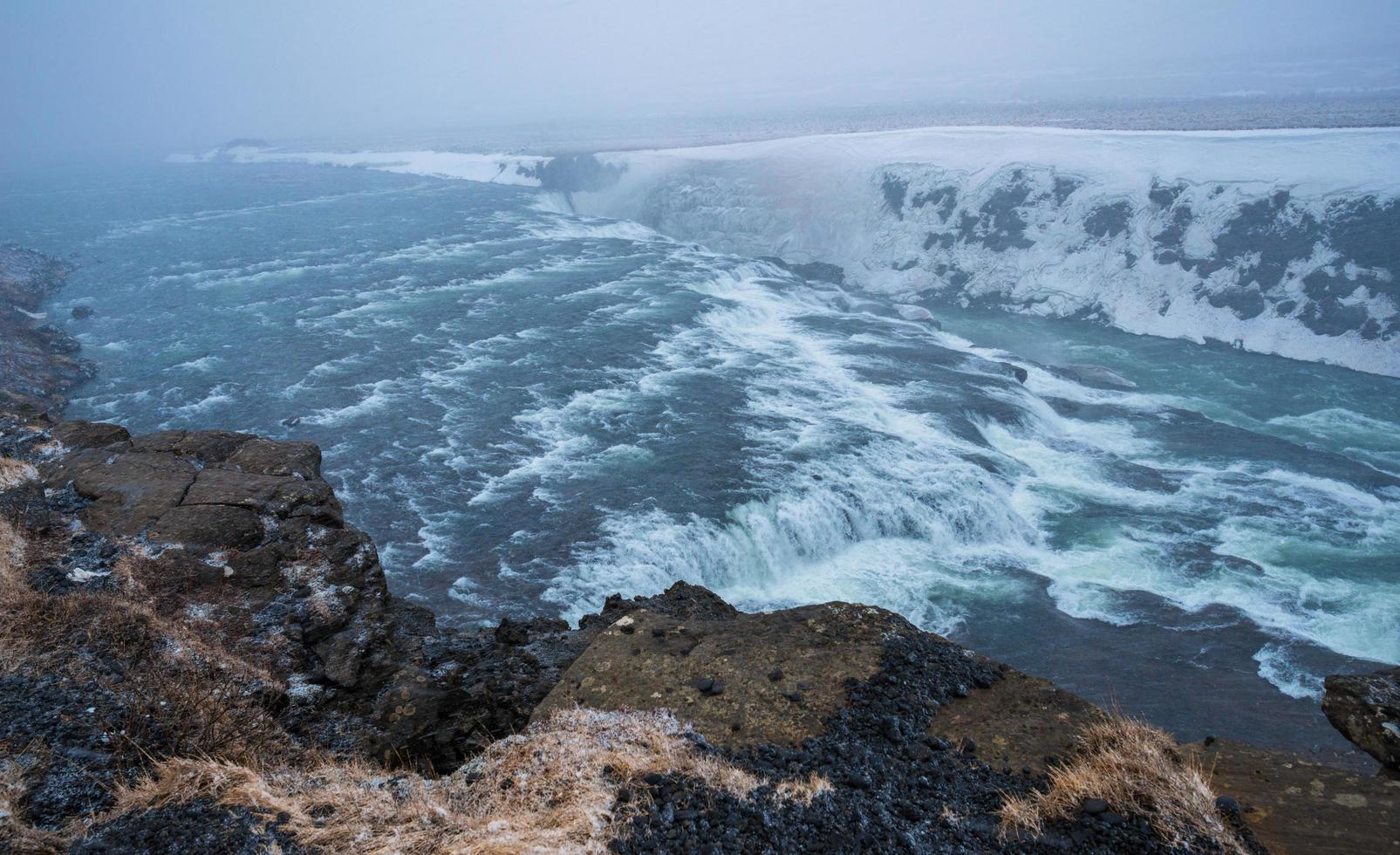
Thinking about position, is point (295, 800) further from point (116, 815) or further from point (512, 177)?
point (512, 177)

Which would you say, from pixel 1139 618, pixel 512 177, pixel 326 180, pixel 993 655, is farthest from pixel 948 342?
pixel 326 180

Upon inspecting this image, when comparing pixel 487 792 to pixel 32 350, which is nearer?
pixel 487 792

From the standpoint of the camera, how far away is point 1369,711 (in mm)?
6621

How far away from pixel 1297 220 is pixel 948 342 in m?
25.7

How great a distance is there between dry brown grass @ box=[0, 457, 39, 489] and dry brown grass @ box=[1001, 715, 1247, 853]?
46.8 ft

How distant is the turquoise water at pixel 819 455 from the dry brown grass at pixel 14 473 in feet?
22.8

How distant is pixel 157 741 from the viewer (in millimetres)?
5629

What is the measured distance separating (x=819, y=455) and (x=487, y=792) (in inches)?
702

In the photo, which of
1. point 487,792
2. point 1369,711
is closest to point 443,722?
point 487,792

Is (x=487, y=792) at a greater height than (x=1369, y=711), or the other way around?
(x=487, y=792)

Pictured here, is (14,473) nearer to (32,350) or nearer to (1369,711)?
(1369,711)

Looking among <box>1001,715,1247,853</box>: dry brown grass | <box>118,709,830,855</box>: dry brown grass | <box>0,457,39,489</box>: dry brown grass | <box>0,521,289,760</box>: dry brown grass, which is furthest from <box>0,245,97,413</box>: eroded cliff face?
<box>1001,715,1247,853</box>: dry brown grass

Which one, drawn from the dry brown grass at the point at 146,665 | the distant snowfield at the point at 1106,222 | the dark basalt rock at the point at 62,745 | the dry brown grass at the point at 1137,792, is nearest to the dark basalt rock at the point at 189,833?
the dark basalt rock at the point at 62,745

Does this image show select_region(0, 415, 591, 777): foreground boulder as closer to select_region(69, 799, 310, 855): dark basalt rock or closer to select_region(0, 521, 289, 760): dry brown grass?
select_region(0, 521, 289, 760): dry brown grass
